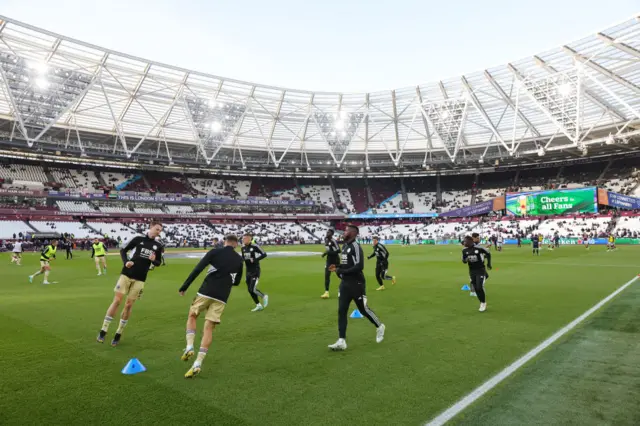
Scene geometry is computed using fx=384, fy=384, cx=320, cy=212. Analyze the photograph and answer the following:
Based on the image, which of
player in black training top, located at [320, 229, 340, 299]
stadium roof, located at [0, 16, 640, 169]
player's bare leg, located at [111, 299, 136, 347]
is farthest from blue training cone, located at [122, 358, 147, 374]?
stadium roof, located at [0, 16, 640, 169]

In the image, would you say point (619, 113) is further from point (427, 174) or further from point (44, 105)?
point (44, 105)

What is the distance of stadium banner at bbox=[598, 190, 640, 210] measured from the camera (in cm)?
5143

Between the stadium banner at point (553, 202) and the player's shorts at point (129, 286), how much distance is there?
5768 cm

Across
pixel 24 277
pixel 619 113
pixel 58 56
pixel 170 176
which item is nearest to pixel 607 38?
pixel 619 113

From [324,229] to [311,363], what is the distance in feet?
211

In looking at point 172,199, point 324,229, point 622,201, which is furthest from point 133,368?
point 324,229

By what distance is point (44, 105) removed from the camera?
133 feet

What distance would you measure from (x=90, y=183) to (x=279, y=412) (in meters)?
67.1

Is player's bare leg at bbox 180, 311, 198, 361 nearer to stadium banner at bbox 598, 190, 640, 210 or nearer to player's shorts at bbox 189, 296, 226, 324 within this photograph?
player's shorts at bbox 189, 296, 226, 324

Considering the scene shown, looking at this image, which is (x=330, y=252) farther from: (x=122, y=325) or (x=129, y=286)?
(x=122, y=325)

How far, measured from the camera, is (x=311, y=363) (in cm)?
585

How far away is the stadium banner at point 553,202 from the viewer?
5053cm

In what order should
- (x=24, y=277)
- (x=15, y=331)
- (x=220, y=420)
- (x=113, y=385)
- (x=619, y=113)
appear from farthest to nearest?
(x=619, y=113) < (x=24, y=277) < (x=15, y=331) < (x=113, y=385) < (x=220, y=420)

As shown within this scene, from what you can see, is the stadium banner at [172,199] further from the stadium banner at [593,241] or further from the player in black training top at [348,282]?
the player in black training top at [348,282]
